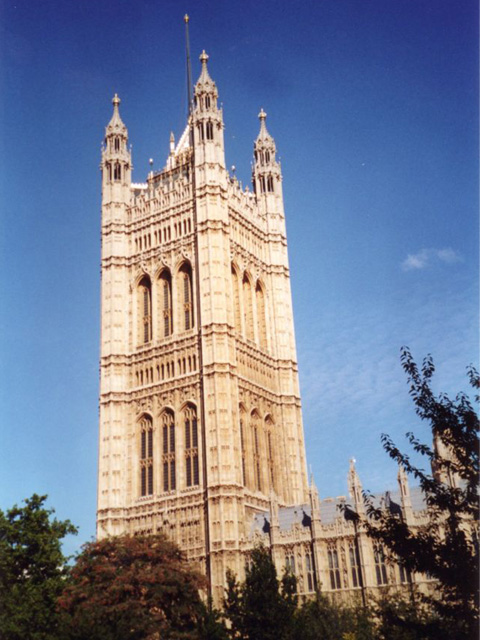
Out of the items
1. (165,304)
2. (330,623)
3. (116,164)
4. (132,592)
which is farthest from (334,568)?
(116,164)

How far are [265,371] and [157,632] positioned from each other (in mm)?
29554

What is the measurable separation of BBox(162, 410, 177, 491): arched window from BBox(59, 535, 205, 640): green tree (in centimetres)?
1493

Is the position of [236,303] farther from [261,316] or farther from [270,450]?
[270,450]

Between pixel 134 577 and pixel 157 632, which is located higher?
pixel 134 577

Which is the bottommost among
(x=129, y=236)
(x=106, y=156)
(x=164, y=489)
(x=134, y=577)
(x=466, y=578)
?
(x=466, y=578)

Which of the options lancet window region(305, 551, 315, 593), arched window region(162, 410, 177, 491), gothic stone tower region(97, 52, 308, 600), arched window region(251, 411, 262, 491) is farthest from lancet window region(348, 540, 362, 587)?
arched window region(162, 410, 177, 491)

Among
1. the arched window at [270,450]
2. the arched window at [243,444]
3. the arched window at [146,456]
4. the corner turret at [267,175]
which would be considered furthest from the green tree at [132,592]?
the corner turret at [267,175]

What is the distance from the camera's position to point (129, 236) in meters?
62.8

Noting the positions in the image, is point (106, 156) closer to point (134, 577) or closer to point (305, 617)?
point (134, 577)

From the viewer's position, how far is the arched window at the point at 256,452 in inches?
2161

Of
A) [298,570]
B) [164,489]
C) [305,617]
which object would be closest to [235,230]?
[164,489]

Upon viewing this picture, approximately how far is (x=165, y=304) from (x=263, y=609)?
34215 mm

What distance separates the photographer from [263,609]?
91.4 ft

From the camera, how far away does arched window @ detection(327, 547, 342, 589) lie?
44781 millimetres
